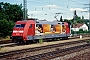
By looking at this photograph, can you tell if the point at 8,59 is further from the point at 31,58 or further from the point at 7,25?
the point at 7,25

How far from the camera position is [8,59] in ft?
47.8

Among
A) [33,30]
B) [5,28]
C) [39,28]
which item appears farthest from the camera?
[5,28]

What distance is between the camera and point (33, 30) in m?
28.7

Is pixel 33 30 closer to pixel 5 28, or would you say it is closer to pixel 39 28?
pixel 39 28

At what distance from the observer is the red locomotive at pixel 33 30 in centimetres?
2785

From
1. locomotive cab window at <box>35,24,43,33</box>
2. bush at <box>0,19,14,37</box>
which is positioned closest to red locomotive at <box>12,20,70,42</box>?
locomotive cab window at <box>35,24,43,33</box>

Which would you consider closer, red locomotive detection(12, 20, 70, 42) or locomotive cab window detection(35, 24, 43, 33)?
red locomotive detection(12, 20, 70, 42)

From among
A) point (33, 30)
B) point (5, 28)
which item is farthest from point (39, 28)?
point (5, 28)

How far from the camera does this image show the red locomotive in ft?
91.4

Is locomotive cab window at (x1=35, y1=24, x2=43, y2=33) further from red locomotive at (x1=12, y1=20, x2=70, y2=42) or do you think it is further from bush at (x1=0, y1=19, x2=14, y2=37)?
bush at (x1=0, y1=19, x2=14, y2=37)

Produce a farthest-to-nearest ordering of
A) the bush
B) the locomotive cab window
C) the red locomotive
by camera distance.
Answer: the bush
the locomotive cab window
the red locomotive

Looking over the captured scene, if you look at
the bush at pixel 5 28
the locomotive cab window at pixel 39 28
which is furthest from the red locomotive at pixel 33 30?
the bush at pixel 5 28

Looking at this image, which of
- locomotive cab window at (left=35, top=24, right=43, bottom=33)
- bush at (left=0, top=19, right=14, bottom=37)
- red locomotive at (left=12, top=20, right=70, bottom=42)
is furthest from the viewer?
bush at (left=0, top=19, right=14, bottom=37)

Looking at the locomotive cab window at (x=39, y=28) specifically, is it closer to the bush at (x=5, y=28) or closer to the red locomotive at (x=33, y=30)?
the red locomotive at (x=33, y=30)
